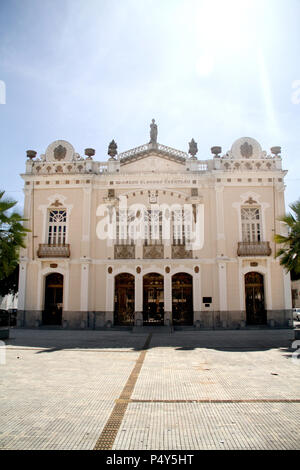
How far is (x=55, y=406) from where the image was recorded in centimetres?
Result: 662

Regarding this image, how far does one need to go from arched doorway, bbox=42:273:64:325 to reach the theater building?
0.22 feet

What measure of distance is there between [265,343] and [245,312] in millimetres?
7049

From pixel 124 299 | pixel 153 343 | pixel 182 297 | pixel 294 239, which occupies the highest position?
pixel 294 239

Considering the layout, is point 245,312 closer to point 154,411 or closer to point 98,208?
point 98,208

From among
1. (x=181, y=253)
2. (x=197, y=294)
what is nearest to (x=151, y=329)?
(x=197, y=294)

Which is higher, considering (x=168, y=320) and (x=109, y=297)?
(x=109, y=297)

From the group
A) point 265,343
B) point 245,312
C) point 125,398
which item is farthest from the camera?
point 245,312

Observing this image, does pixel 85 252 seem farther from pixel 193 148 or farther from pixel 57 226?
pixel 193 148

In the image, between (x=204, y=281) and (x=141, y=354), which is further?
(x=204, y=281)

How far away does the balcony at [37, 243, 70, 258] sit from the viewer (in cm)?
2242

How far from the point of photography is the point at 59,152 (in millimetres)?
24391

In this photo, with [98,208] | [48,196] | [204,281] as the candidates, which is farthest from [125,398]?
[48,196]

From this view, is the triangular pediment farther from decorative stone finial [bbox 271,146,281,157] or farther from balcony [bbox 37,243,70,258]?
balcony [bbox 37,243,70,258]

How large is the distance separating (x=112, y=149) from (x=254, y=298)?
13.8 meters
